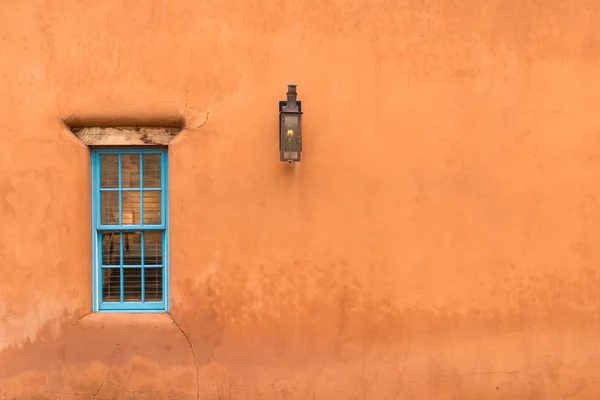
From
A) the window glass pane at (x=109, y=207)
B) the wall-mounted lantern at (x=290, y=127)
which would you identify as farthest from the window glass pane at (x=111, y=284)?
the wall-mounted lantern at (x=290, y=127)

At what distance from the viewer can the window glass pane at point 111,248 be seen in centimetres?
484

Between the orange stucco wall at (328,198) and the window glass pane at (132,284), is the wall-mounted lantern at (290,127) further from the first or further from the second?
the window glass pane at (132,284)

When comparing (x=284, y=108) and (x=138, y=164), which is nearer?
(x=284, y=108)

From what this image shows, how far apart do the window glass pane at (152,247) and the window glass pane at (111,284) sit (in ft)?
1.05

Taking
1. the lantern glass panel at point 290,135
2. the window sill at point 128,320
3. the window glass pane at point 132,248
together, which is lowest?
the window sill at point 128,320

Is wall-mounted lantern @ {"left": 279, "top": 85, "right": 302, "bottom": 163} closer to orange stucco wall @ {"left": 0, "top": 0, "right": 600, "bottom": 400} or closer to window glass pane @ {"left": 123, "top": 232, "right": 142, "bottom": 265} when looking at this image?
orange stucco wall @ {"left": 0, "top": 0, "right": 600, "bottom": 400}

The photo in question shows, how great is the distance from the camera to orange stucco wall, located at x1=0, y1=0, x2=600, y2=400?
4.67 metres

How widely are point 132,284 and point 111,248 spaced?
15.9 inches

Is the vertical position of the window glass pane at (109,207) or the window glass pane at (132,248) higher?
the window glass pane at (109,207)

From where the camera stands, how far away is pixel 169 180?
15.5 ft

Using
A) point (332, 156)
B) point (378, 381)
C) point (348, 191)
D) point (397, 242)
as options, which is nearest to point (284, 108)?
point (332, 156)

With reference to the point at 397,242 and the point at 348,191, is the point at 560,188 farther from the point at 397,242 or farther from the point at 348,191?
the point at 348,191

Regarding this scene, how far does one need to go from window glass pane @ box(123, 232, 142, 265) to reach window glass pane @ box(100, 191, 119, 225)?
0.19 metres

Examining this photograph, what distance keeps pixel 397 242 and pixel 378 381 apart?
1.31m
